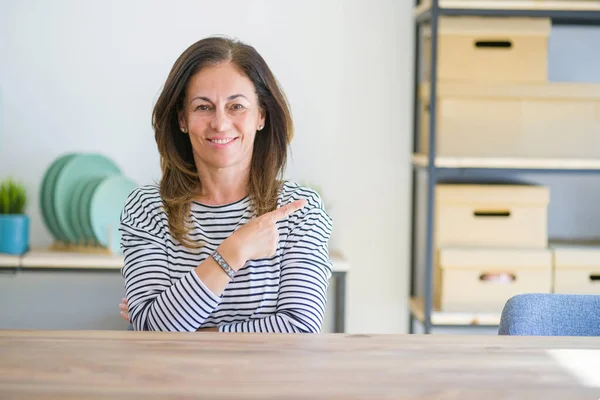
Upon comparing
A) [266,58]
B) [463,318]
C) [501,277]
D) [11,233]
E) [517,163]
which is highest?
[266,58]

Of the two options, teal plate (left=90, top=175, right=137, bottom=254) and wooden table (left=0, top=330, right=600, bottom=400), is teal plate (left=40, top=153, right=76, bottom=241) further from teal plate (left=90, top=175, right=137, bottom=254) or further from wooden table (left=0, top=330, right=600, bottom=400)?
wooden table (left=0, top=330, right=600, bottom=400)

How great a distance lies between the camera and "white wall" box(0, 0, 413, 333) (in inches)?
123

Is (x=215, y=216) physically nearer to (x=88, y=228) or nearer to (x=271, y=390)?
(x=271, y=390)

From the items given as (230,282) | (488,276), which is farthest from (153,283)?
(488,276)

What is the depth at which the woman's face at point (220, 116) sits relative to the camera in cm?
174

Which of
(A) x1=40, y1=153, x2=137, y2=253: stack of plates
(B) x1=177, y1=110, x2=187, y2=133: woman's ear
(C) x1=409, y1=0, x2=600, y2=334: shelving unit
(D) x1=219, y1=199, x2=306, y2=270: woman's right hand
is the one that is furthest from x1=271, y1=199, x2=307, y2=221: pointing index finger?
(A) x1=40, y1=153, x2=137, y2=253: stack of plates

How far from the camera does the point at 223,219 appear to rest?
1.76 metres

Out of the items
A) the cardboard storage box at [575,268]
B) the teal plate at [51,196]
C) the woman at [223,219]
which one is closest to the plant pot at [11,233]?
the teal plate at [51,196]

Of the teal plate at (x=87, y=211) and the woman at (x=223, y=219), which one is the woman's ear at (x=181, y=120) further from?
the teal plate at (x=87, y=211)

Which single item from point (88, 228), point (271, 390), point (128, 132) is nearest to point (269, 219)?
point (271, 390)

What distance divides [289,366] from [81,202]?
2.00 m

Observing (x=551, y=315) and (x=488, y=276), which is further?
(x=488, y=276)

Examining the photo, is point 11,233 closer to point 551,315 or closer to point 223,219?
point 223,219

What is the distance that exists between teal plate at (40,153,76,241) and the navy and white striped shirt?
50.9 inches
